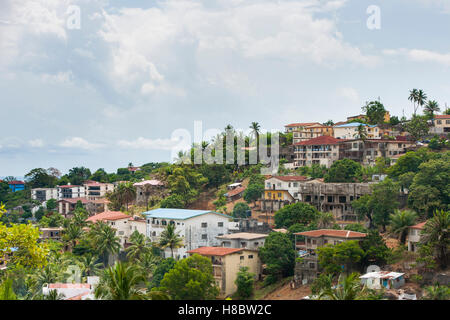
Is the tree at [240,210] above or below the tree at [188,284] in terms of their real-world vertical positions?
above

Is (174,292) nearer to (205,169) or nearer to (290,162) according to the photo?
(205,169)

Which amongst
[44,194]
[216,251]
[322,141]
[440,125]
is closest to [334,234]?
[216,251]

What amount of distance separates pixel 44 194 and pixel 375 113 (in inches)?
1801

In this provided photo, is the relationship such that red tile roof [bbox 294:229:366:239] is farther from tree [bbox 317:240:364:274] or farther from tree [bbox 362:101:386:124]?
tree [bbox 362:101:386:124]

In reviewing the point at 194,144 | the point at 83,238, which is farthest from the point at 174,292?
the point at 194,144

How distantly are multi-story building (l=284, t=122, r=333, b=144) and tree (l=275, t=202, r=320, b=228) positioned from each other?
23.5 meters

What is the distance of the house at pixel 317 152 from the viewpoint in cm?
5009

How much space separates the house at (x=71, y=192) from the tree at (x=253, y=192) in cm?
3362

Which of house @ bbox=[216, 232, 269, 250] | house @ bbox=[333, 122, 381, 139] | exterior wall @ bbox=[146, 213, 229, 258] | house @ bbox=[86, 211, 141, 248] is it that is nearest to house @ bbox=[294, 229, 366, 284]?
house @ bbox=[216, 232, 269, 250]

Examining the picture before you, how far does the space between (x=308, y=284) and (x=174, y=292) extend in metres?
7.19

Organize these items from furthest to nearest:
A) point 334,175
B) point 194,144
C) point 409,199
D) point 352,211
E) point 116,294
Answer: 1. point 194,144
2. point 334,175
3. point 352,211
4. point 409,199
5. point 116,294

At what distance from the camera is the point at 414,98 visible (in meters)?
61.1

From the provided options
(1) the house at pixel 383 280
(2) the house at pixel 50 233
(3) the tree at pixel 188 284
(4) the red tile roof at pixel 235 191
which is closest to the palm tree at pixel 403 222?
(1) the house at pixel 383 280

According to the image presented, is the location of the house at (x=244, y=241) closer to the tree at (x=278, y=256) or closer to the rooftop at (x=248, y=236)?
the rooftop at (x=248, y=236)
